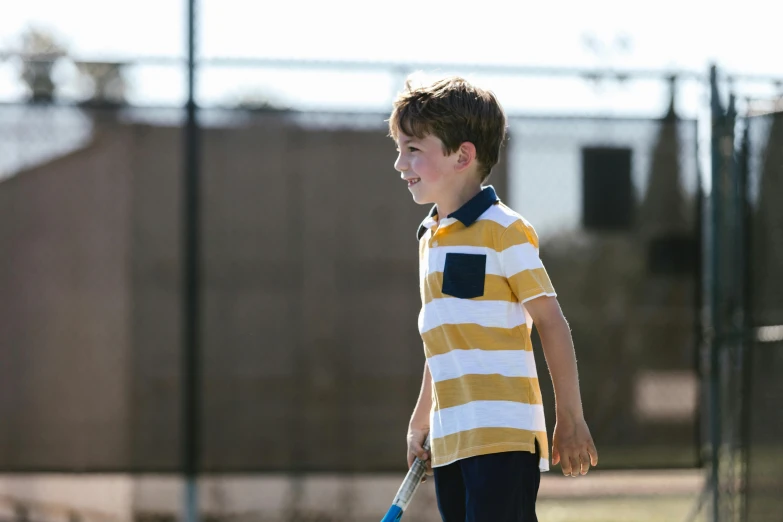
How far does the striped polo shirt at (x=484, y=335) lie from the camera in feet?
8.18

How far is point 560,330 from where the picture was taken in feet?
8.18

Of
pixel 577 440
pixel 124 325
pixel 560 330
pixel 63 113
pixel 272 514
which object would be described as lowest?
pixel 272 514

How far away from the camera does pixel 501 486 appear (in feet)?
8.07

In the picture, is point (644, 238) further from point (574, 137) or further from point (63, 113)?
point (63, 113)

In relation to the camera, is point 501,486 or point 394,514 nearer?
point 501,486

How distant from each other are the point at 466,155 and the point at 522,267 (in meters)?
0.33

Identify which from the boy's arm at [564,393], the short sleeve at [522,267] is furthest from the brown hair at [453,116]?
the boy's arm at [564,393]

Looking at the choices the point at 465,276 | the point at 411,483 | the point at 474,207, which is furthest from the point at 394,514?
the point at 474,207

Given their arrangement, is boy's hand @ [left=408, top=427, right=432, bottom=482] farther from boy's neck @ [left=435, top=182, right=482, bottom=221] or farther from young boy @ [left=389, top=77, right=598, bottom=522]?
boy's neck @ [left=435, top=182, right=482, bottom=221]

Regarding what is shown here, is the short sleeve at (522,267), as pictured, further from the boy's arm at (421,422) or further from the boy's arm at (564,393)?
the boy's arm at (421,422)

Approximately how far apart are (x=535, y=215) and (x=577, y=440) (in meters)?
3.76

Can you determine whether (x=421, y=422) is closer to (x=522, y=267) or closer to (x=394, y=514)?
(x=394, y=514)

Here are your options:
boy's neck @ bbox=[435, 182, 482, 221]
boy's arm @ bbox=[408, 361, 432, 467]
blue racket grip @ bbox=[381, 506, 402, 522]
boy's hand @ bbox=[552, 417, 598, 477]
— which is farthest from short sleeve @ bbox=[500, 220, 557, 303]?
blue racket grip @ bbox=[381, 506, 402, 522]

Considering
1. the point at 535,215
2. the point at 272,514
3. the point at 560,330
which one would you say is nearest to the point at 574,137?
the point at 535,215
